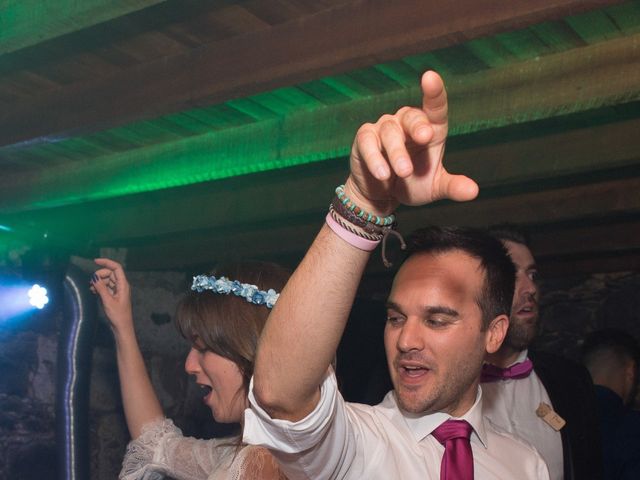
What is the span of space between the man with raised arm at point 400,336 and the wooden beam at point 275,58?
0.62 meters

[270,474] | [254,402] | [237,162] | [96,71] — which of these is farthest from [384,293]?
[254,402]

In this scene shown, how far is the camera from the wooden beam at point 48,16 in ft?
7.76

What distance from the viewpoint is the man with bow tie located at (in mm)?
2719

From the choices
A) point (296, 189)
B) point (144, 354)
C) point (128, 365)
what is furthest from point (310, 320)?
point (144, 354)

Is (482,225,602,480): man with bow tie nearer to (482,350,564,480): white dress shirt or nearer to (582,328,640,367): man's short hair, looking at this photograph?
(482,350,564,480): white dress shirt

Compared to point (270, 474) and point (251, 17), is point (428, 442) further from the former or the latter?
point (251, 17)

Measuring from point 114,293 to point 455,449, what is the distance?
1.49 m

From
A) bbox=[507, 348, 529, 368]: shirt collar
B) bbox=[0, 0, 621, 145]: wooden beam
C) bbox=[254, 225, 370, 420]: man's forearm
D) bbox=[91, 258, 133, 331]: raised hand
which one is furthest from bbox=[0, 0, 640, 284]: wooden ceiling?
bbox=[254, 225, 370, 420]: man's forearm

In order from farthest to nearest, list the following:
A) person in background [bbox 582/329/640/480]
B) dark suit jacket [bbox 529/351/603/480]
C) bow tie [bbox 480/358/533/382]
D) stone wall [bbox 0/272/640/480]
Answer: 1. stone wall [bbox 0/272/640/480]
2. person in background [bbox 582/329/640/480]
3. bow tie [bbox 480/358/533/382]
4. dark suit jacket [bbox 529/351/603/480]

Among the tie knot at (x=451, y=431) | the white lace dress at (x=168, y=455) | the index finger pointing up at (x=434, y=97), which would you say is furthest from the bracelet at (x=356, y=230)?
the white lace dress at (x=168, y=455)

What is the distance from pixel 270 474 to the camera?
1.95 m

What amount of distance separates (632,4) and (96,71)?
193cm

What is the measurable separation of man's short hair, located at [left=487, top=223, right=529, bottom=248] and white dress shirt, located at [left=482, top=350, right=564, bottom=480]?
43cm

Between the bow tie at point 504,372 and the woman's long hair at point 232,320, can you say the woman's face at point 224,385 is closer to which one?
the woman's long hair at point 232,320
